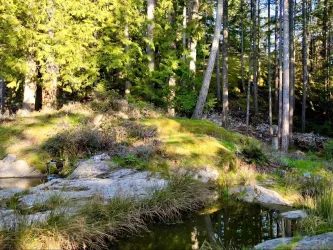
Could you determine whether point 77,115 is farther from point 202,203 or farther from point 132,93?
point 202,203

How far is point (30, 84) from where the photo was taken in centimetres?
1343

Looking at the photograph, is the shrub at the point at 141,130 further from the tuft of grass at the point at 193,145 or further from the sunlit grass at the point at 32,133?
the sunlit grass at the point at 32,133

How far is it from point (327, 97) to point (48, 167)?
74.7 feet

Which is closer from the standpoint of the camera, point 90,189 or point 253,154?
point 90,189

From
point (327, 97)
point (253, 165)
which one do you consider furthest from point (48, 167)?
point (327, 97)

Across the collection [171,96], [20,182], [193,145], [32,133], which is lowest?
[20,182]

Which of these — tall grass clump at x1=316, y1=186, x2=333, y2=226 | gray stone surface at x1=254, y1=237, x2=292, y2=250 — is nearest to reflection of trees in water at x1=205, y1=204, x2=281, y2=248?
gray stone surface at x1=254, y1=237, x2=292, y2=250

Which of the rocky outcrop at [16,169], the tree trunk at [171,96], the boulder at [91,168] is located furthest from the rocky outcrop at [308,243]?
the tree trunk at [171,96]

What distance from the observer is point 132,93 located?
16.7 m

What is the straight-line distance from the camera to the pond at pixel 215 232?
5.32 m

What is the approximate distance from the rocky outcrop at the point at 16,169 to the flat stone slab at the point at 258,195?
5.03 meters

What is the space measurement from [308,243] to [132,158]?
513 centimetres

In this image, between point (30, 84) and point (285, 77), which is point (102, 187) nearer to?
point (30, 84)

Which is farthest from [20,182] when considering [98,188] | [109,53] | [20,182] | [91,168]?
[109,53]
